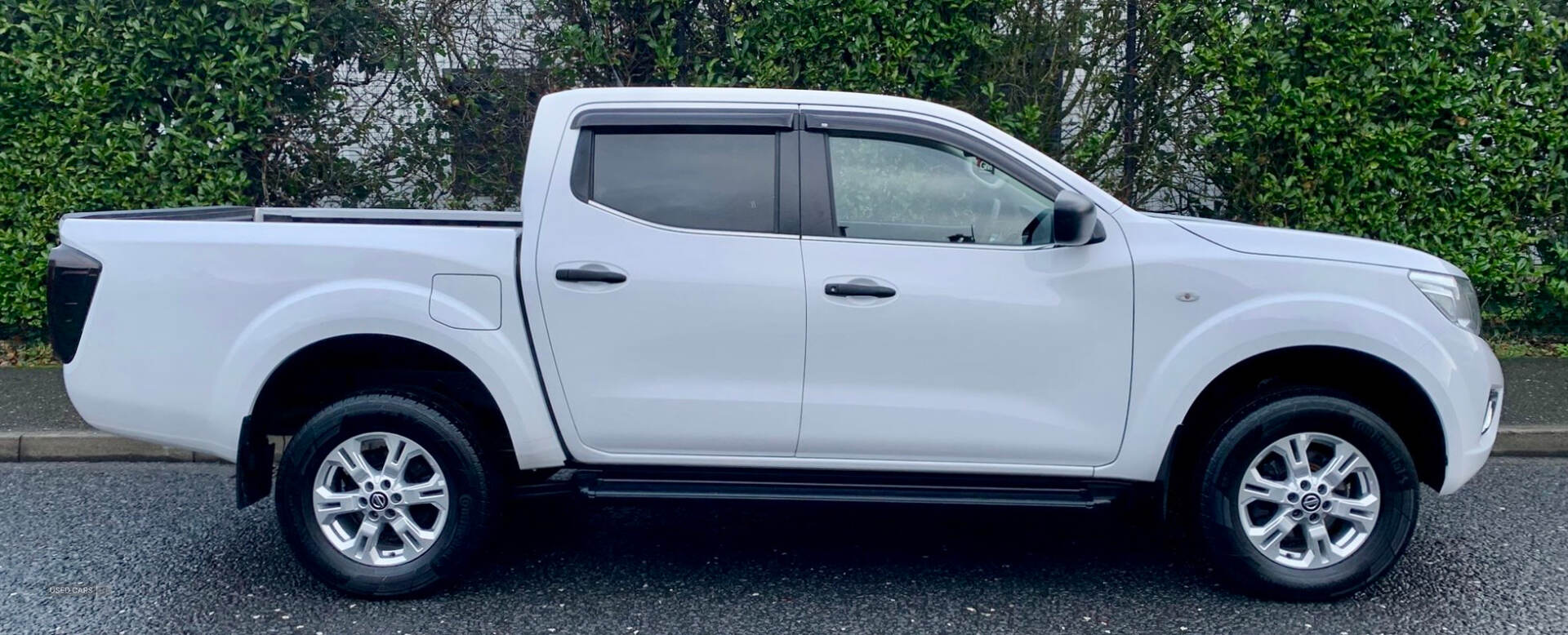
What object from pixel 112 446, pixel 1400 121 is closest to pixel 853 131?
pixel 112 446

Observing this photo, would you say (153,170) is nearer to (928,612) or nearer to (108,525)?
(108,525)

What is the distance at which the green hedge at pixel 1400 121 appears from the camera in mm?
7648

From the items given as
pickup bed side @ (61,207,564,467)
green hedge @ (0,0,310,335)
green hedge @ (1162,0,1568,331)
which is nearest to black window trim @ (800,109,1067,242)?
pickup bed side @ (61,207,564,467)

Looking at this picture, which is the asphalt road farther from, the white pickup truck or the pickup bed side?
the pickup bed side

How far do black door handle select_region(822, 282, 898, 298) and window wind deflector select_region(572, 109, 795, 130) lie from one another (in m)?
0.63

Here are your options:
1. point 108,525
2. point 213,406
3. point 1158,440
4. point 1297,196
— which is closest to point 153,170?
point 108,525

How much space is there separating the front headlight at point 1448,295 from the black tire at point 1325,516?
0.44 meters

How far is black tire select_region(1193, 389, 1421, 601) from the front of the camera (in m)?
4.18

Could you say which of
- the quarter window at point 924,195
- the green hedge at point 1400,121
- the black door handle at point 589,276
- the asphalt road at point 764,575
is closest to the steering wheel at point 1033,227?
the quarter window at point 924,195

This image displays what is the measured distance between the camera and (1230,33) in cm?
763

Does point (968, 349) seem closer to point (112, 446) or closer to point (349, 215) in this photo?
point (349, 215)

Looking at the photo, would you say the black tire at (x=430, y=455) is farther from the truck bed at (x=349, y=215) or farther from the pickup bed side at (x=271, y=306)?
the truck bed at (x=349, y=215)

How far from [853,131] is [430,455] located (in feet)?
6.06

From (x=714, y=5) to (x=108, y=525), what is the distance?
182 inches
